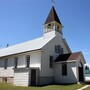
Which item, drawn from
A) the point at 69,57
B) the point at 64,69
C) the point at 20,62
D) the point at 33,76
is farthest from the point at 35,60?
the point at 69,57

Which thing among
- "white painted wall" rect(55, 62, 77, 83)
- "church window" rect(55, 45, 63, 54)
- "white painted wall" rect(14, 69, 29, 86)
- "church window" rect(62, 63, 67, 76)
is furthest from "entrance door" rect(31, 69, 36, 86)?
"church window" rect(55, 45, 63, 54)

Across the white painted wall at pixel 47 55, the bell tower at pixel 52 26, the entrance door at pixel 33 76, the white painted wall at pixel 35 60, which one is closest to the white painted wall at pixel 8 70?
the white painted wall at pixel 35 60

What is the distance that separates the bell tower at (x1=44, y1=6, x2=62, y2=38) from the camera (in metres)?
28.0

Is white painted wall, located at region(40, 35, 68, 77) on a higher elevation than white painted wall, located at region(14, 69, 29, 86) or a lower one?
higher

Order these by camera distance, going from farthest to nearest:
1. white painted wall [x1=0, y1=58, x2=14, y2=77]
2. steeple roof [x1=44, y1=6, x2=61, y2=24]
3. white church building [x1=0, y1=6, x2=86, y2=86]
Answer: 1. steeple roof [x1=44, y1=6, x2=61, y2=24]
2. white painted wall [x1=0, y1=58, x2=14, y2=77]
3. white church building [x1=0, y1=6, x2=86, y2=86]

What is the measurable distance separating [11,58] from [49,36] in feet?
26.7

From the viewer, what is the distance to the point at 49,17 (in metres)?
29.8

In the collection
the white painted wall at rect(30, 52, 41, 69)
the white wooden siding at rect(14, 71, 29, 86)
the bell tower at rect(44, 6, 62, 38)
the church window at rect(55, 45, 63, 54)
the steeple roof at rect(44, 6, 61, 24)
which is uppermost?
the steeple roof at rect(44, 6, 61, 24)

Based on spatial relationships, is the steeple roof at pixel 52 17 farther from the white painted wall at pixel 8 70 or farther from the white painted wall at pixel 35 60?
the white painted wall at pixel 8 70

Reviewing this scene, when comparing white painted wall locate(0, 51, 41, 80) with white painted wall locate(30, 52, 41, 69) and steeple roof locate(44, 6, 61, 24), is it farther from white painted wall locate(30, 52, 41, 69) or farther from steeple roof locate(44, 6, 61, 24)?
steeple roof locate(44, 6, 61, 24)

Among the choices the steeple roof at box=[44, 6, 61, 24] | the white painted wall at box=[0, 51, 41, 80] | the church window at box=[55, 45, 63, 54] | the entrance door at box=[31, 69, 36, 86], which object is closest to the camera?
the entrance door at box=[31, 69, 36, 86]

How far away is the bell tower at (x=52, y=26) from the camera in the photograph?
1101 inches

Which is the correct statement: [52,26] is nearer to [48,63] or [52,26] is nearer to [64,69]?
[48,63]

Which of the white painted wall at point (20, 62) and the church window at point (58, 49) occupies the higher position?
the church window at point (58, 49)
